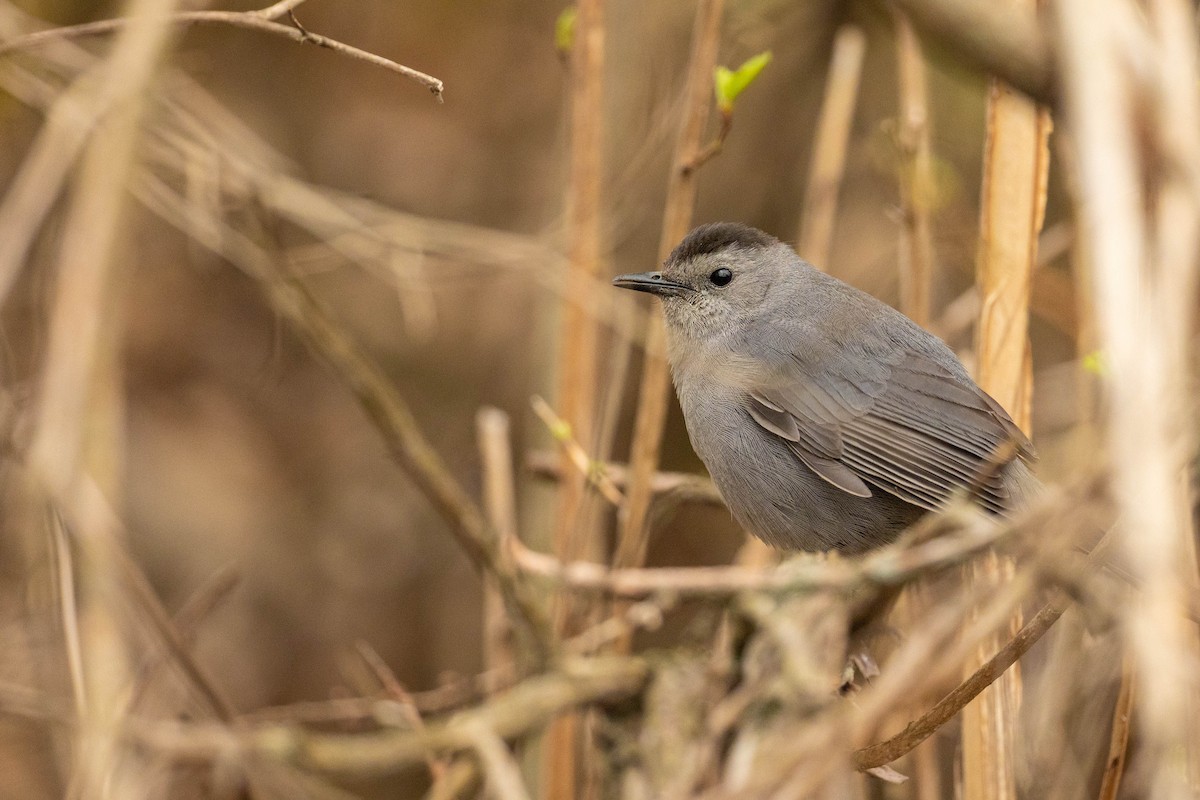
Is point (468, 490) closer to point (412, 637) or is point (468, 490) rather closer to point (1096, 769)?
point (412, 637)

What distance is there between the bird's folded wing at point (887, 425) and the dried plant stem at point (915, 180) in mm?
197

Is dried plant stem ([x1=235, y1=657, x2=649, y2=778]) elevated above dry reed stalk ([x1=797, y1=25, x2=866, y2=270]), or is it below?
below

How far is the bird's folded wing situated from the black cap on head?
1.70 ft

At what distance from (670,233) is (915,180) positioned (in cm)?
72

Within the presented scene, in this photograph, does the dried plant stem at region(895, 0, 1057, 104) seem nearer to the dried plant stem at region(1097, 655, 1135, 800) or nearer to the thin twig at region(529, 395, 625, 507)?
the dried plant stem at region(1097, 655, 1135, 800)

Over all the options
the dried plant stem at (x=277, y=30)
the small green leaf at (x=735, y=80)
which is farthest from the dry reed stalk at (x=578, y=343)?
the dried plant stem at (x=277, y=30)

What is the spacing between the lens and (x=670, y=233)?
3.07m

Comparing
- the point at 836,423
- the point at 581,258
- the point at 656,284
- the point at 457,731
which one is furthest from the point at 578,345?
the point at 457,731

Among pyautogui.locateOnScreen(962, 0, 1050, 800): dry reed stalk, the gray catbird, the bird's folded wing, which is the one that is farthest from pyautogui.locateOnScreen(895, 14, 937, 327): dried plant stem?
pyautogui.locateOnScreen(962, 0, 1050, 800): dry reed stalk

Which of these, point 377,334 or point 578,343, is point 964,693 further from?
point 377,334

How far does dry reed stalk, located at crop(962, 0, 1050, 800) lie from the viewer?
8.42ft

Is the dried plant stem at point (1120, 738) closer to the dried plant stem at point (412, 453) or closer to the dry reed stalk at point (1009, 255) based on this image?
the dry reed stalk at point (1009, 255)

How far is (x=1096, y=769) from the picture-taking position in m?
3.25

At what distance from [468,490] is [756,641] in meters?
2.47
